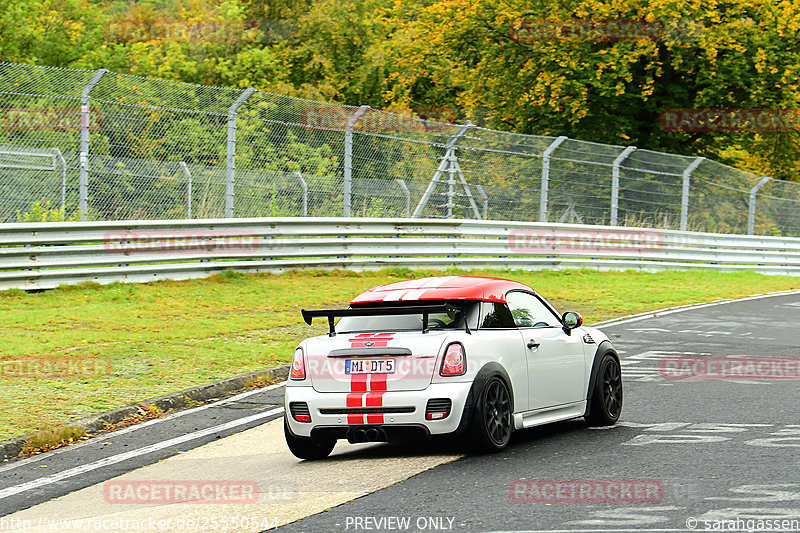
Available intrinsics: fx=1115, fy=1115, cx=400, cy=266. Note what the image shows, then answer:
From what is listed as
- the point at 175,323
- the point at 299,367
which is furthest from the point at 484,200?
the point at 299,367

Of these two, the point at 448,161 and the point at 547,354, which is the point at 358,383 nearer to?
the point at 547,354

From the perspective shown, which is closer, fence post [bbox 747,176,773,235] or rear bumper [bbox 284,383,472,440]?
rear bumper [bbox 284,383,472,440]

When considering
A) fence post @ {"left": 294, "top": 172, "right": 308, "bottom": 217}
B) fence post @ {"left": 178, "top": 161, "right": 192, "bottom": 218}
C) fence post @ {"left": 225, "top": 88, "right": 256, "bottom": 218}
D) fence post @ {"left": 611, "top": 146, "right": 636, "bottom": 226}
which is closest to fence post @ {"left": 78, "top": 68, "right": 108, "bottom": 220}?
Answer: fence post @ {"left": 178, "top": 161, "right": 192, "bottom": 218}

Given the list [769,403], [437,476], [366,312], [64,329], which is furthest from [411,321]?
[64,329]

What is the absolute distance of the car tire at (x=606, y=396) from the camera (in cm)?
895

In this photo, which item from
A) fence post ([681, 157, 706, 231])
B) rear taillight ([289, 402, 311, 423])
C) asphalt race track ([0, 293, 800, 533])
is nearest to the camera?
asphalt race track ([0, 293, 800, 533])

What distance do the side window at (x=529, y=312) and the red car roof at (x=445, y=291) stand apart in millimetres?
89

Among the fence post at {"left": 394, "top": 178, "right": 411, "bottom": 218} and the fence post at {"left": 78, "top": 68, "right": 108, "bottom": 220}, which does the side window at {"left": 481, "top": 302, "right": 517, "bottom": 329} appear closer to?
the fence post at {"left": 78, "top": 68, "right": 108, "bottom": 220}

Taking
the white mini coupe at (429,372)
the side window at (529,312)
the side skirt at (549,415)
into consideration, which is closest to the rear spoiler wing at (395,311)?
the white mini coupe at (429,372)

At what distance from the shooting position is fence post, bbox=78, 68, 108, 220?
55.7 feet

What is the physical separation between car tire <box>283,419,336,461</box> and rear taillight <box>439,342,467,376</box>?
1.05 metres

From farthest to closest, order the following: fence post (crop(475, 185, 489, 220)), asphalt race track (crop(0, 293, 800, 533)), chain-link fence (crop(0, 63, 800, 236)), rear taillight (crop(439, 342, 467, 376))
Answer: fence post (crop(475, 185, 489, 220)), chain-link fence (crop(0, 63, 800, 236)), rear taillight (crop(439, 342, 467, 376)), asphalt race track (crop(0, 293, 800, 533))

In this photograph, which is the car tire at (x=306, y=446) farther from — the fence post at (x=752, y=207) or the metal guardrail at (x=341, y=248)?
the fence post at (x=752, y=207)

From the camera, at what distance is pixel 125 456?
316 inches
